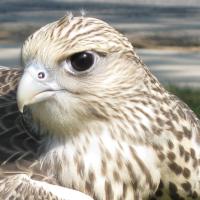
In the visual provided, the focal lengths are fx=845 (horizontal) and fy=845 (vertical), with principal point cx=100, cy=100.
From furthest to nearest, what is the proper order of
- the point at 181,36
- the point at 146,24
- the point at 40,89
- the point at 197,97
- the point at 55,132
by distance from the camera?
1. the point at 146,24
2. the point at 181,36
3. the point at 197,97
4. the point at 55,132
5. the point at 40,89

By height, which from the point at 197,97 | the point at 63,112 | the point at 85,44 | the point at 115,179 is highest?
the point at 85,44

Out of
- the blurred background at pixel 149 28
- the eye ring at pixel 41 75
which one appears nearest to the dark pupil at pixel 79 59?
the eye ring at pixel 41 75

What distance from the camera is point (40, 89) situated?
3.97 metres

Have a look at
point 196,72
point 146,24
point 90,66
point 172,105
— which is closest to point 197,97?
point 196,72

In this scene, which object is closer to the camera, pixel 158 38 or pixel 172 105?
pixel 172 105

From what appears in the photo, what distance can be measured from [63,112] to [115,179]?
1.62 feet

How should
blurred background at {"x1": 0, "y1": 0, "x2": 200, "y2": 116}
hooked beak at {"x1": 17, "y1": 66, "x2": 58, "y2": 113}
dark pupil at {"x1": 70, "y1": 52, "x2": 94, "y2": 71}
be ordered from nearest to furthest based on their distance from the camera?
hooked beak at {"x1": 17, "y1": 66, "x2": 58, "y2": 113}, dark pupil at {"x1": 70, "y1": 52, "x2": 94, "y2": 71}, blurred background at {"x1": 0, "y1": 0, "x2": 200, "y2": 116}

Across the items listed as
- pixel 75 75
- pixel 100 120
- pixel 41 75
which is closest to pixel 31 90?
pixel 41 75

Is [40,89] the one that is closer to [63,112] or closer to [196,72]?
[63,112]

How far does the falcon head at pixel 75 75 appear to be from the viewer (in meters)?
4.00

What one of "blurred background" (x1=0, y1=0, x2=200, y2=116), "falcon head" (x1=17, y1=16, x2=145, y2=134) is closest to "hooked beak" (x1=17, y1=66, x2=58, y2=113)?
"falcon head" (x1=17, y1=16, x2=145, y2=134)

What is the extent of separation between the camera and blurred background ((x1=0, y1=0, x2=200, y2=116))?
941 centimetres

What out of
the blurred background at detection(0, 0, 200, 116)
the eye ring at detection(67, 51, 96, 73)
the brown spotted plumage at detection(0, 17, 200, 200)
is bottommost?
the blurred background at detection(0, 0, 200, 116)

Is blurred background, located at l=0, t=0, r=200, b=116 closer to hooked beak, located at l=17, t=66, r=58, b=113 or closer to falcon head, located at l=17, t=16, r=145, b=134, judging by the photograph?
falcon head, located at l=17, t=16, r=145, b=134
